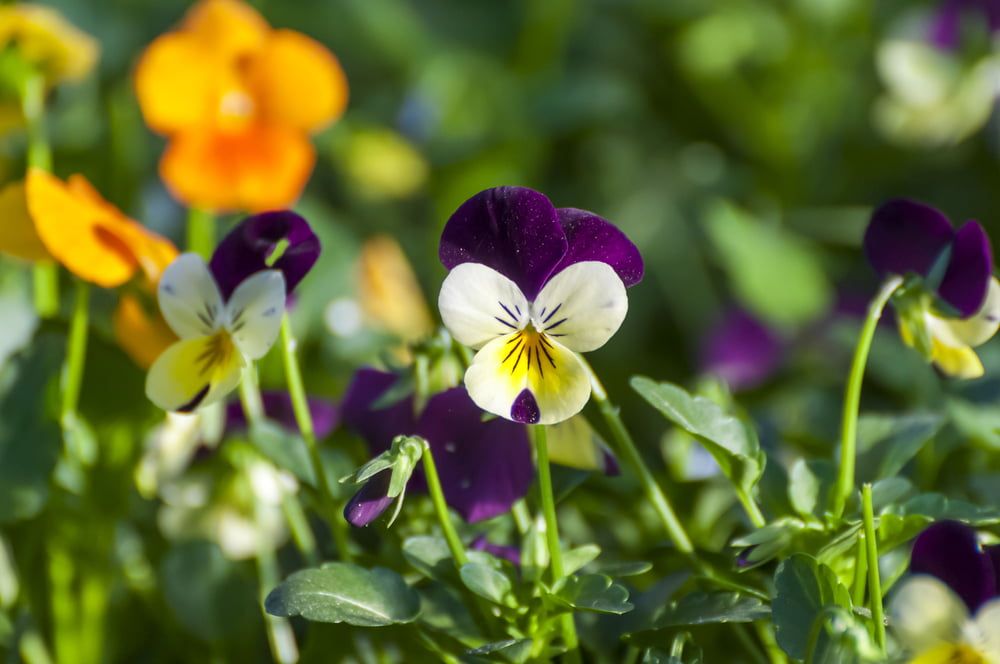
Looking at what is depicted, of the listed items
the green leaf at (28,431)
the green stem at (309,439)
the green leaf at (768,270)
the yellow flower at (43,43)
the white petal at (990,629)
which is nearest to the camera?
the white petal at (990,629)

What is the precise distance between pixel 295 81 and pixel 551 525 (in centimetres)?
55

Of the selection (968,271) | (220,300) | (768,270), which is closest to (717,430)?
(968,271)

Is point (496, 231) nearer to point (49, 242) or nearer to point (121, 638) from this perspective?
point (49, 242)

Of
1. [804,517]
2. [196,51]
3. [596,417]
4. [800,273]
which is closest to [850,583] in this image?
[804,517]

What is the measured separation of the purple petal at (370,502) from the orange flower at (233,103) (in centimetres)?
45

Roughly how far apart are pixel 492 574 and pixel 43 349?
13.9 inches

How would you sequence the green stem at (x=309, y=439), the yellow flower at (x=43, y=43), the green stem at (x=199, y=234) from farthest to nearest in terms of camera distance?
the green stem at (x=199, y=234) → the yellow flower at (x=43, y=43) → the green stem at (x=309, y=439)

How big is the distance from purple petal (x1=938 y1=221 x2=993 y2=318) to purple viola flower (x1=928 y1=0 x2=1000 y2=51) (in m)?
0.76

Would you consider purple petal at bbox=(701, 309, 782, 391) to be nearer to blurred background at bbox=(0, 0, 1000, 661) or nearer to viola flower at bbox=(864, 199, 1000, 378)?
blurred background at bbox=(0, 0, 1000, 661)

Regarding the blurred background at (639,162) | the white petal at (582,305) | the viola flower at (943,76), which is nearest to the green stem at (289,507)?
the blurred background at (639,162)

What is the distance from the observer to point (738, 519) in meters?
0.62

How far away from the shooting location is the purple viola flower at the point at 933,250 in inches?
20.4

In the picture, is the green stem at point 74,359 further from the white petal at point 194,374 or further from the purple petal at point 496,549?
the purple petal at point 496,549

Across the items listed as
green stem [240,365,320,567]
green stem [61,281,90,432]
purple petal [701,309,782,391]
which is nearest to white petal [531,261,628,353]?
green stem [240,365,320,567]
